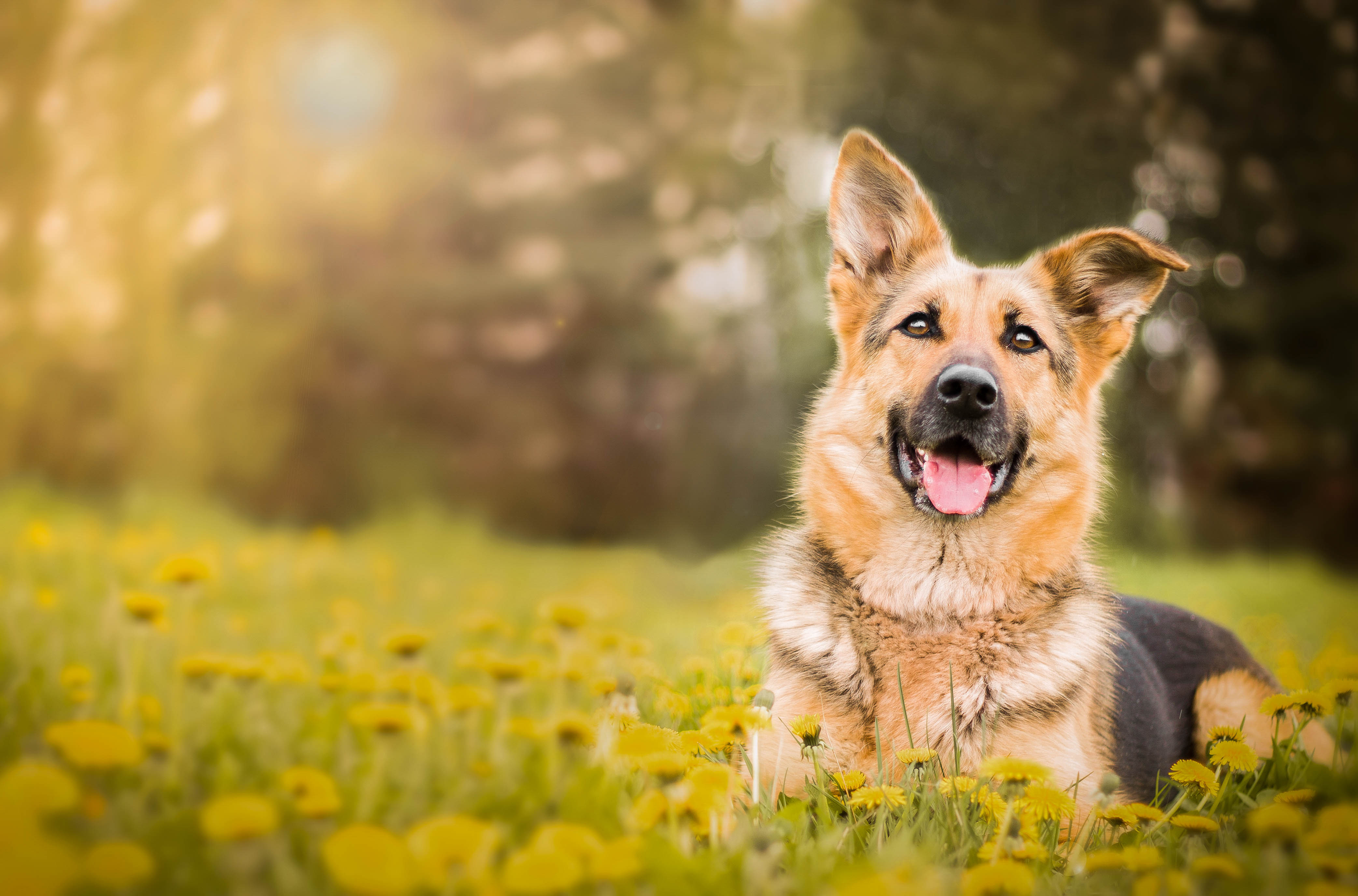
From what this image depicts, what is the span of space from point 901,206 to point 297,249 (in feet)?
19.2

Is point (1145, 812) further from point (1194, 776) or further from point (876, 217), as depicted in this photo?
point (876, 217)

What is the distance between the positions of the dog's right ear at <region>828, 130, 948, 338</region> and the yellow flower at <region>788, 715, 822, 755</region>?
1513 millimetres

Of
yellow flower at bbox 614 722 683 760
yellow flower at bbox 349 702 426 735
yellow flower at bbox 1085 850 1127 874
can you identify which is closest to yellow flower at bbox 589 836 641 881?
yellow flower at bbox 614 722 683 760

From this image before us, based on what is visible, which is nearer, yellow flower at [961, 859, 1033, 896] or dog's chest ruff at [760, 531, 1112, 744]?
yellow flower at [961, 859, 1033, 896]

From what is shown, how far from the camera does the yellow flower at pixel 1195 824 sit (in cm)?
164

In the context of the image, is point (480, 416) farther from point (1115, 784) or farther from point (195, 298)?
point (1115, 784)

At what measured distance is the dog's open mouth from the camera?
92.7 inches

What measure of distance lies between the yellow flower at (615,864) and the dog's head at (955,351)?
1.52 metres

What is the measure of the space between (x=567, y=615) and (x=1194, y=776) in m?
1.65

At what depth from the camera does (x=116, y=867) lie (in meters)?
0.99

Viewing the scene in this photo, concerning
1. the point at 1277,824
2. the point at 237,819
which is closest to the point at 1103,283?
the point at 1277,824

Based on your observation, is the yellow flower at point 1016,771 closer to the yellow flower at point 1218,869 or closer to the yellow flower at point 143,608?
the yellow flower at point 1218,869

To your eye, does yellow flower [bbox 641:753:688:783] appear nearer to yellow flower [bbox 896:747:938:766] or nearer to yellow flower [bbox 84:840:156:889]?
yellow flower [bbox 896:747:938:766]

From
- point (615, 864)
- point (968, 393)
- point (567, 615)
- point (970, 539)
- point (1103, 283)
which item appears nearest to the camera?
point (615, 864)
